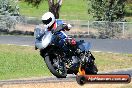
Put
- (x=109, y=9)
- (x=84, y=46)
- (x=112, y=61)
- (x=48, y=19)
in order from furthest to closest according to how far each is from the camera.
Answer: (x=109, y=9) → (x=112, y=61) → (x=84, y=46) → (x=48, y=19)

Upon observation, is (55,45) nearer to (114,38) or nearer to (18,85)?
(18,85)

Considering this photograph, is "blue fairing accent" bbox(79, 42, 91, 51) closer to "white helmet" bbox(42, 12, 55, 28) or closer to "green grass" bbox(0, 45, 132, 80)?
"white helmet" bbox(42, 12, 55, 28)

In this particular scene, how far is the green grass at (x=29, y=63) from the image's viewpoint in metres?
59.7

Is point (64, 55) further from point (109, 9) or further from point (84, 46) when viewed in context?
point (109, 9)

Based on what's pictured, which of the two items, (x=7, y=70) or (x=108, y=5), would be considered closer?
(x=7, y=70)

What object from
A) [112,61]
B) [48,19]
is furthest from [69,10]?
[48,19]

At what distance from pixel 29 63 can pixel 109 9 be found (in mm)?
27681

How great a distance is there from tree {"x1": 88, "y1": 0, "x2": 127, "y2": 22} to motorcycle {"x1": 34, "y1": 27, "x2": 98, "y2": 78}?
72859 mm

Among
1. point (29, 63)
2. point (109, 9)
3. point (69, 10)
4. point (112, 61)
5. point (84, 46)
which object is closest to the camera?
point (84, 46)

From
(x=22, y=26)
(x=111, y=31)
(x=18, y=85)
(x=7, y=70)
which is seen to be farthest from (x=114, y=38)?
(x=18, y=85)

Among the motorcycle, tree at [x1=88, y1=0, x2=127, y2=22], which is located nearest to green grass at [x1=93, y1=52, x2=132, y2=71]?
tree at [x1=88, y1=0, x2=127, y2=22]

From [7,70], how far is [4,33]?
28.7 meters

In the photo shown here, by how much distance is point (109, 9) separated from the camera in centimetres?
8662

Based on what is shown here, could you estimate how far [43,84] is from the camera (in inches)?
2087
